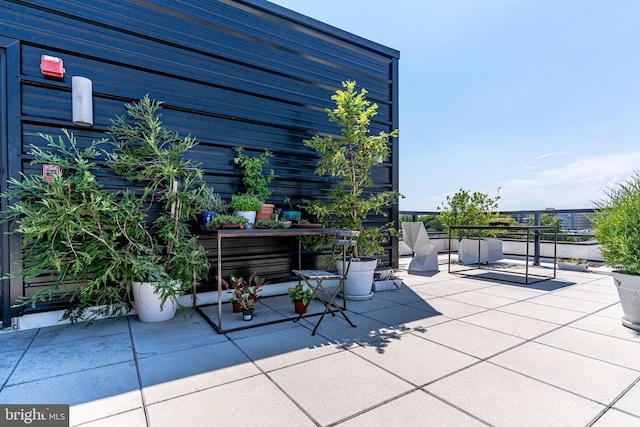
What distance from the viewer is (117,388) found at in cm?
169

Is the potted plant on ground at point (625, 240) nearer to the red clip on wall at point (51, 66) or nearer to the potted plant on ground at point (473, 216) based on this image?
the potted plant on ground at point (473, 216)

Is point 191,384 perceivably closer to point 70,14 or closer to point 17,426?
point 17,426

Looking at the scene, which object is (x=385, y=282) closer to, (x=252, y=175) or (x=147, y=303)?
(x=252, y=175)

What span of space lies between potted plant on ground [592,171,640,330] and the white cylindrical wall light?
4.89 m

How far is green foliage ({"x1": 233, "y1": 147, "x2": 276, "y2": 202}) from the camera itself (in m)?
3.56

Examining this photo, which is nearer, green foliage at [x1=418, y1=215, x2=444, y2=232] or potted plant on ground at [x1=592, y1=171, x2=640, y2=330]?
potted plant on ground at [x1=592, y1=171, x2=640, y2=330]

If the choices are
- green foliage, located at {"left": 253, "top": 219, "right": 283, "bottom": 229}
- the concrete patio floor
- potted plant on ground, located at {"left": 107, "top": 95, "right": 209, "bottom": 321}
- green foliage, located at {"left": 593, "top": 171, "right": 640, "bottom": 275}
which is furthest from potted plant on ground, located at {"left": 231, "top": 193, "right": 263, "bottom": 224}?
green foliage, located at {"left": 593, "top": 171, "right": 640, "bottom": 275}

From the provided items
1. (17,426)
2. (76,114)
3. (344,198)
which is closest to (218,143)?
(76,114)

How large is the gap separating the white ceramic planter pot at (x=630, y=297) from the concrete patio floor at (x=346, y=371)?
9cm

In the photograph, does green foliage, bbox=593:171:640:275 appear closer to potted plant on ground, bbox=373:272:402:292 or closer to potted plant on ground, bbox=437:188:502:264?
potted plant on ground, bbox=373:272:402:292

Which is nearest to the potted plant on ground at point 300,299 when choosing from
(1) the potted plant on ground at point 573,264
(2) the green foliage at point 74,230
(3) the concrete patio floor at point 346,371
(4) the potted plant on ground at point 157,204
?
(3) the concrete patio floor at point 346,371

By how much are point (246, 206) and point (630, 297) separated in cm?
357

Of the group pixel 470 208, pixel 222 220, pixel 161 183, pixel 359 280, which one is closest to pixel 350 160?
pixel 359 280

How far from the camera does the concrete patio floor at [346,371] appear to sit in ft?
4.76
